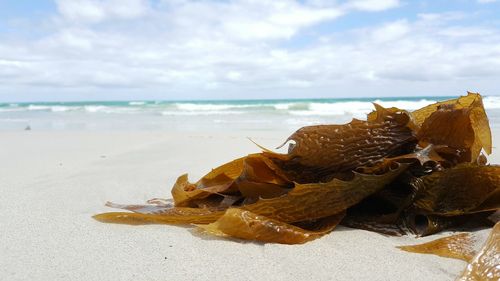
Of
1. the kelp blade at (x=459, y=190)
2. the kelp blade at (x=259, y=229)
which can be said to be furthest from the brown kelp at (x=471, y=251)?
the kelp blade at (x=259, y=229)

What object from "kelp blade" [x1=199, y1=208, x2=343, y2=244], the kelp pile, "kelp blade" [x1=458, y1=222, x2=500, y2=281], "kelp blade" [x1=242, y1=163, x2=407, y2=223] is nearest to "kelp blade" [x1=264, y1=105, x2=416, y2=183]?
the kelp pile

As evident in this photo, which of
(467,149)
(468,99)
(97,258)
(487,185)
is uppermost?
(468,99)

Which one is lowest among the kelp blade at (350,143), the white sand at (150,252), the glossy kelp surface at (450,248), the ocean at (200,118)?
the white sand at (150,252)

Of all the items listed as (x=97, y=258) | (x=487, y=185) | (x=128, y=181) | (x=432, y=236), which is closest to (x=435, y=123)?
(x=487, y=185)

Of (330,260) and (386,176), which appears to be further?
(386,176)

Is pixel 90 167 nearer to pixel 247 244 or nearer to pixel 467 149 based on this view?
pixel 247 244

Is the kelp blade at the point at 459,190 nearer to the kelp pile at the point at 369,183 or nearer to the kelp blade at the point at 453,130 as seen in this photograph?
the kelp pile at the point at 369,183

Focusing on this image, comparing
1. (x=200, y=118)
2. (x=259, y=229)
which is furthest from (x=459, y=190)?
(x=200, y=118)
